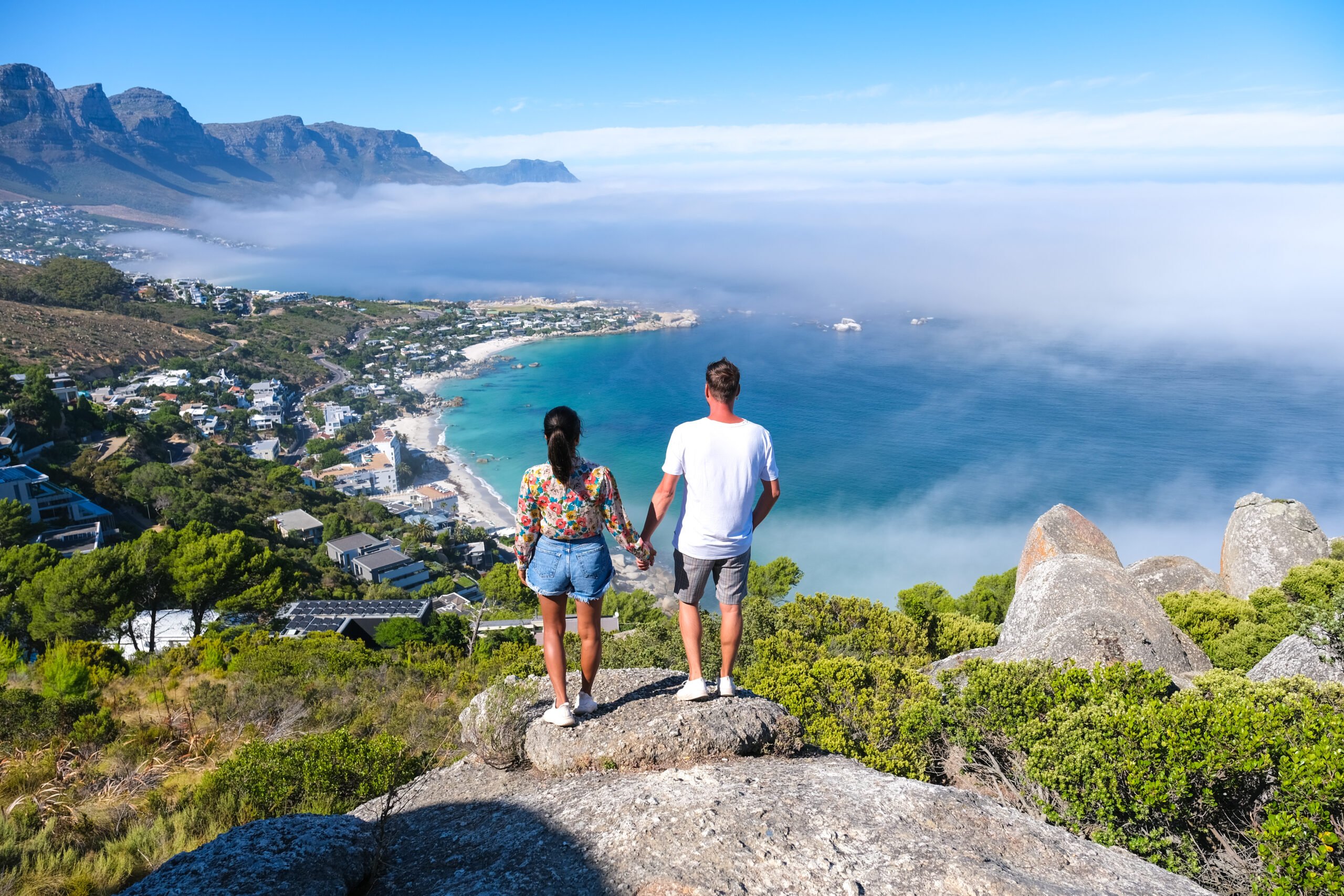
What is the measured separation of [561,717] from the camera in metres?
4.50

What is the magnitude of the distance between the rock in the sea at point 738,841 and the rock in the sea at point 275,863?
0.22m

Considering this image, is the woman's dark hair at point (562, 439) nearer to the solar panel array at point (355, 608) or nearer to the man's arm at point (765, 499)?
the man's arm at point (765, 499)

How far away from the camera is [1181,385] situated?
76.1 metres

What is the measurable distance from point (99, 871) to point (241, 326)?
8488 centimetres

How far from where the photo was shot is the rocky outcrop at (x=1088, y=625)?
382 inches

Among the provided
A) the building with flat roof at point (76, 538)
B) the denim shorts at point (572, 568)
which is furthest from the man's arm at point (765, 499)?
the building with flat roof at point (76, 538)

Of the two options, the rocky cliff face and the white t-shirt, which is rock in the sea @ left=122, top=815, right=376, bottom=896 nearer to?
the rocky cliff face

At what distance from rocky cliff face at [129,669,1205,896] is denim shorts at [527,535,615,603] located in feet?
3.20

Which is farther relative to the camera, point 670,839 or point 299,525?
point 299,525

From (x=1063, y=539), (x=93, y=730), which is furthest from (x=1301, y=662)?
(x=93, y=730)

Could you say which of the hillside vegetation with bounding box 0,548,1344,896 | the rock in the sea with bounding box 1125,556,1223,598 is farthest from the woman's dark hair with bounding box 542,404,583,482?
the rock in the sea with bounding box 1125,556,1223,598

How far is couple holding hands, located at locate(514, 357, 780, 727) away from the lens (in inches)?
159

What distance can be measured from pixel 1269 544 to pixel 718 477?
1705 centimetres

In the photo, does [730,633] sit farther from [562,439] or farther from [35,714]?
[35,714]
